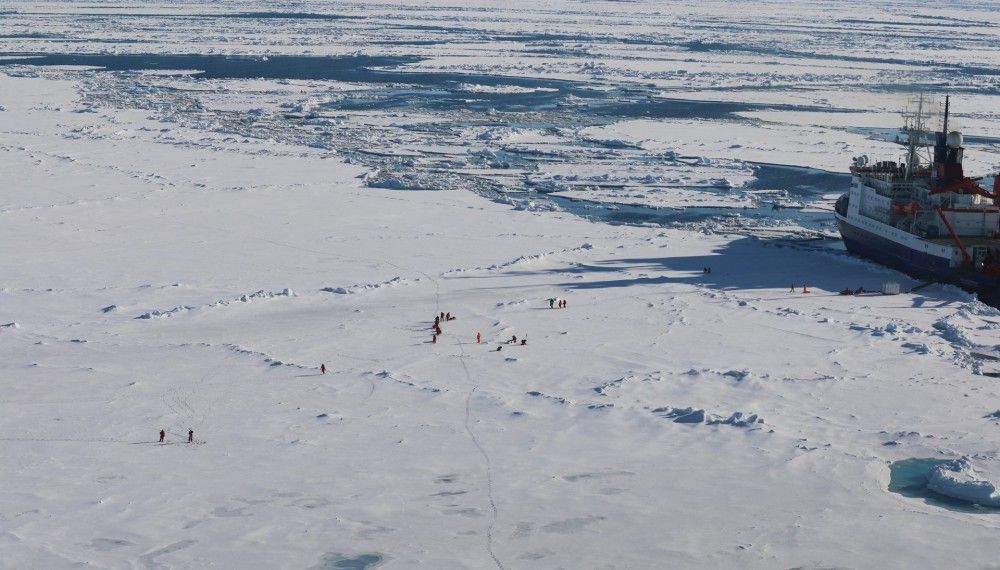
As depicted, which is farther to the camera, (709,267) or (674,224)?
(674,224)

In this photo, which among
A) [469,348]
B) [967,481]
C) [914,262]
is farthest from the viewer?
[914,262]

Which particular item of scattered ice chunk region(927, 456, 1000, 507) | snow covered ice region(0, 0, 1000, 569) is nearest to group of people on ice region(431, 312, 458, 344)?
snow covered ice region(0, 0, 1000, 569)

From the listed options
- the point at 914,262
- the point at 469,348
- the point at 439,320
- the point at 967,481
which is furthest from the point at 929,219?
the point at 967,481

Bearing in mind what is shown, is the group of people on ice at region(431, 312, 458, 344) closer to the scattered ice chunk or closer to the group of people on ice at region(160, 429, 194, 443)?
the group of people on ice at region(160, 429, 194, 443)

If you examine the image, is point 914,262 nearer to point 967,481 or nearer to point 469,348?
point 469,348

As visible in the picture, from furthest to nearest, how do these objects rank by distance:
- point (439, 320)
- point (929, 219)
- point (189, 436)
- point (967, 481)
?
point (929, 219)
point (439, 320)
point (189, 436)
point (967, 481)

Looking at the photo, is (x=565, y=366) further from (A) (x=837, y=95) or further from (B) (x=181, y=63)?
(B) (x=181, y=63)

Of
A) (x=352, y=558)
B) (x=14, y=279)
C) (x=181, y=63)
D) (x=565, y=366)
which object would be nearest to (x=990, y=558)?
(x=352, y=558)

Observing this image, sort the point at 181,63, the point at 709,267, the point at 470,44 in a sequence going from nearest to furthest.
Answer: the point at 709,267 < the point at 181,63 < the point at 470,44
